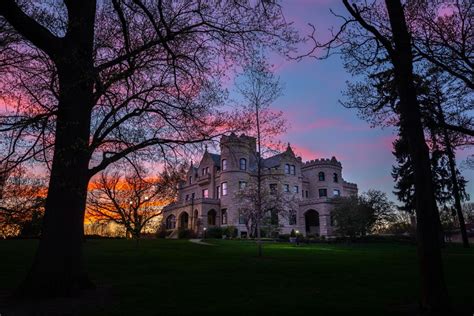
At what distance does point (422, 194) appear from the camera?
7527 millimetres

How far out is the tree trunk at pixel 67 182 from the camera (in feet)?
28.8

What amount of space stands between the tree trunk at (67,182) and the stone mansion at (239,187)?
125 feet

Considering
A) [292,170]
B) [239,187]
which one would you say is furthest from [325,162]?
[239,187]

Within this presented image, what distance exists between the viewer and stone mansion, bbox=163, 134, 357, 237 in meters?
52.6

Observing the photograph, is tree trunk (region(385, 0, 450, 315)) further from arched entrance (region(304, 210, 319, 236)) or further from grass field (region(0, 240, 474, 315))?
arched entrance (region(304, 210, 319, 236))

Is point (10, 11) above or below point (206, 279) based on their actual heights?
above

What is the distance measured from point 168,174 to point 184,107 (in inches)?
127

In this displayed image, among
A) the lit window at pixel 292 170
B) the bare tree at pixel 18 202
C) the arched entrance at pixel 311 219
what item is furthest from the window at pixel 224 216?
the bare tree at pixel 18 202

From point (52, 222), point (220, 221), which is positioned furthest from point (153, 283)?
point (220, 221)

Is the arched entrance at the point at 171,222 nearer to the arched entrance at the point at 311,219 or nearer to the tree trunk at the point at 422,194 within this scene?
the arched entrance at the point at 311,219

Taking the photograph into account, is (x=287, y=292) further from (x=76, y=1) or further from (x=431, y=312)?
(x=76, y=1)

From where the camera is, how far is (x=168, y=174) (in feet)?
49.4

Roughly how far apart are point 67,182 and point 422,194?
25.3ft

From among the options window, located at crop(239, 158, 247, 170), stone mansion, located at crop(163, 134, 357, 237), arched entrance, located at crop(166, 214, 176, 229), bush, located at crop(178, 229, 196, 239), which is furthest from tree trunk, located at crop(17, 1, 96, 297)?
arched entrance, located at crop(166, 214, 176, 229)
